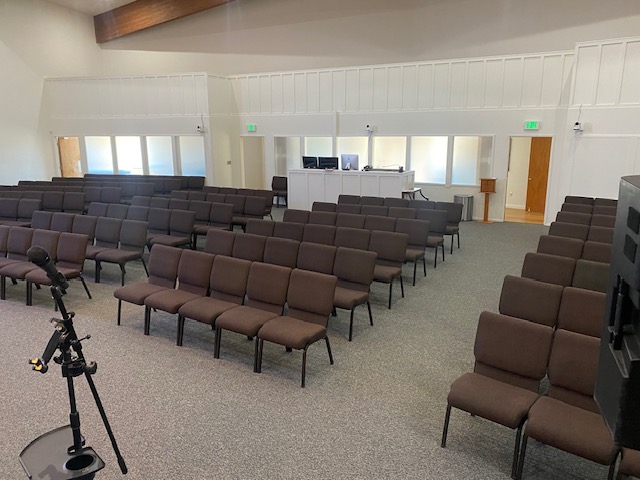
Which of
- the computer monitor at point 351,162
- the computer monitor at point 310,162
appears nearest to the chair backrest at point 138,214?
the computer monitor at point 310,162

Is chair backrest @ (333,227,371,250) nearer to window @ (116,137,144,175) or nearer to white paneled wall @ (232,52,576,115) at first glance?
white paneled wall @ (232,52,576,115)

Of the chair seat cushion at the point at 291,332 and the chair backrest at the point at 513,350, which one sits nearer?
the chair backrest at the point at 513,350

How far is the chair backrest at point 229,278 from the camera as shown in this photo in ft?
16.2

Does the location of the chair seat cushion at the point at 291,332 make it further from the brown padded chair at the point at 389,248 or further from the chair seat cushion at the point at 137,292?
the brown padded chair at the point at 389,248

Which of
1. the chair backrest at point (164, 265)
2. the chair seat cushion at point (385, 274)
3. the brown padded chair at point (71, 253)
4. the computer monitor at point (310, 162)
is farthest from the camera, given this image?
the computer monitor at point (310, 162)

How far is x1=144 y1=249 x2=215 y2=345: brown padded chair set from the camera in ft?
15.9

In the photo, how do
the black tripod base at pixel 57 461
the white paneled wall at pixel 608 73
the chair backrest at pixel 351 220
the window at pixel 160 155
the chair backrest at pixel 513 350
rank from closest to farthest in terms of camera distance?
the black tripod base at pixel 57 461
the chair backrest at pixel 513 350
the chair backrest at pixel 351 220
the white paneled wall at pixel 608 73
the window at pixel 160 155

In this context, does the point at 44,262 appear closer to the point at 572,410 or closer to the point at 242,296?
the point at 242,296

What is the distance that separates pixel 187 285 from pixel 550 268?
13.3 feet

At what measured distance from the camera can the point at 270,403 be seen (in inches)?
148

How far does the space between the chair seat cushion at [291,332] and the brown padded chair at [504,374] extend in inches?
50.0

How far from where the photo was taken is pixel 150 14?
51.3 feet

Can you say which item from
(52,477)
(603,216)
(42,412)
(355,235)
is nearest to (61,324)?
(52,477)

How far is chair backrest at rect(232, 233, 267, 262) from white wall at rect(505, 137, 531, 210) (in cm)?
935
